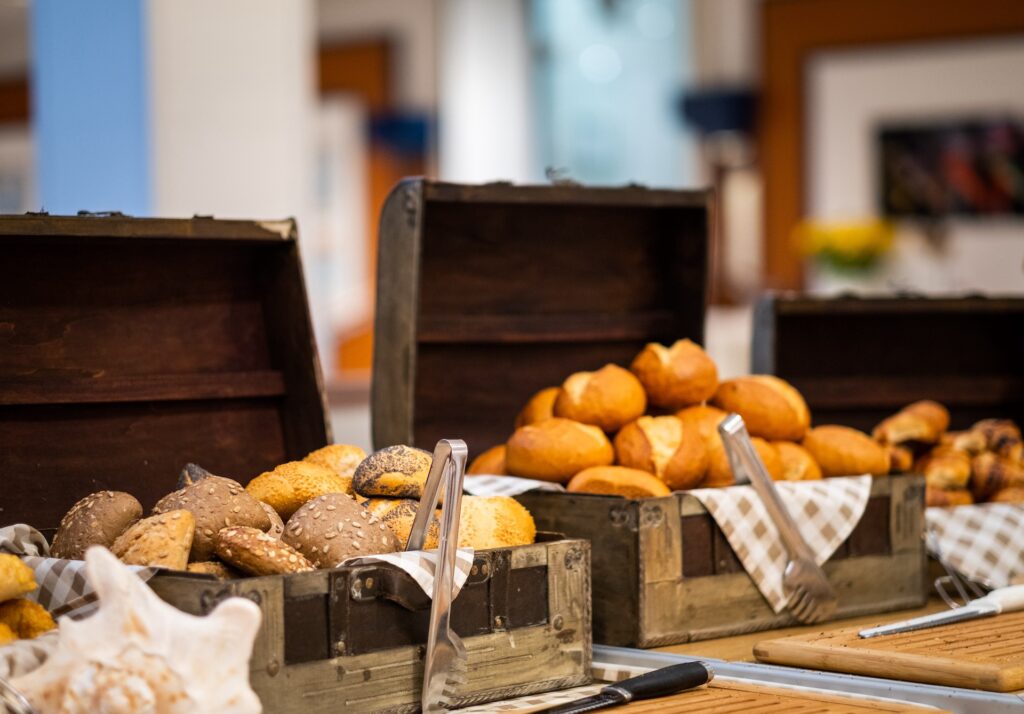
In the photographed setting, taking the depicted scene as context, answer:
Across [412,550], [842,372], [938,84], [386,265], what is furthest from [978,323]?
[938,84]

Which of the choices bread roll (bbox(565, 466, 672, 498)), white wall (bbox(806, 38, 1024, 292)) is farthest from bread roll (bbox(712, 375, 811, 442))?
white wall (bbox(806, 38, 1024, 292))

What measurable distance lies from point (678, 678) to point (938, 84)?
759 centimetres

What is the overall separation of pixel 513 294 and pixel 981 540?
1.05 metres

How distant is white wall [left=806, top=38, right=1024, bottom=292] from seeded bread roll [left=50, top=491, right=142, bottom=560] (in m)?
6.78

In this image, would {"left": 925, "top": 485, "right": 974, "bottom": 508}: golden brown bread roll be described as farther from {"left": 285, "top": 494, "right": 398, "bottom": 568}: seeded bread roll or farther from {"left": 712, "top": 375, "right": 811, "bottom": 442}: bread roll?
{"left": 285, "top": 494, "right": 398, "bottom": 568}: seeded bread roll

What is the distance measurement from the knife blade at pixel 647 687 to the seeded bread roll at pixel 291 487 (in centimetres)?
47

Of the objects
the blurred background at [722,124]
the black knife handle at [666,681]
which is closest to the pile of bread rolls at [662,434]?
the black knife handle at [666,681]

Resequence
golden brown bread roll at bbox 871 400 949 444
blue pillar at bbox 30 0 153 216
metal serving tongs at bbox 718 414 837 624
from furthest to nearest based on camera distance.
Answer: blue pillar at bbox 30 0 153 216 → golden brown bread roll at bbox 871 400 949 444 → metal serving tongs at bbox 718 414 837 624

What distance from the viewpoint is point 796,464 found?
243cm

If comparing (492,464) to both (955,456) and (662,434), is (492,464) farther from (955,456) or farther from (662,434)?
(955,456)

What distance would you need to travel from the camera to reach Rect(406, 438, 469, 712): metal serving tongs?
164cm

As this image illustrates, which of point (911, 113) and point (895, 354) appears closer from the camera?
point (895, 354)

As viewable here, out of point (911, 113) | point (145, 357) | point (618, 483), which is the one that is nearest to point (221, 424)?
point (145, 357)

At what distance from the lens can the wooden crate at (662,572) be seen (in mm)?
2092
